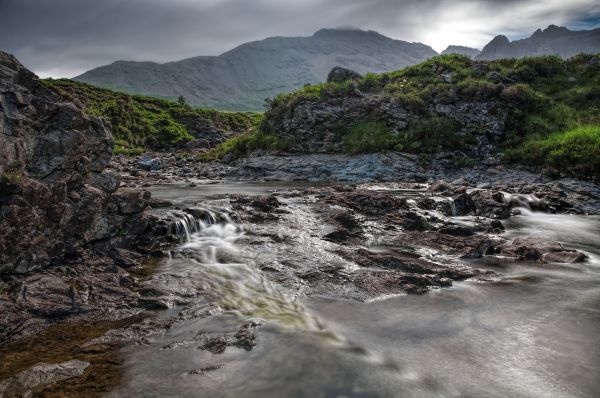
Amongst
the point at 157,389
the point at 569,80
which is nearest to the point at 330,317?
the point at 157,389

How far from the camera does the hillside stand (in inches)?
1237

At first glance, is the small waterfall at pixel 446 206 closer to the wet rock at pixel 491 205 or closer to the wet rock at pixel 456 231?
the wet rock at pixel 491 205

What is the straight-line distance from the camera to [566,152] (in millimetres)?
26094

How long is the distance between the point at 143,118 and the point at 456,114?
186 feet

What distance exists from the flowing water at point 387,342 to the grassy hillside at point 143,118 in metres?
51.2

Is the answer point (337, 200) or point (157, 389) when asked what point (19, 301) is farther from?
point (337, 200)

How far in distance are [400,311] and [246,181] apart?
25.1m

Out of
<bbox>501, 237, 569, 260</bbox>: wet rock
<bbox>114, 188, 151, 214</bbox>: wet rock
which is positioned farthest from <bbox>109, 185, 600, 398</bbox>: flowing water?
<bbox>114, 188, 151, 214</bbox>: wet rock

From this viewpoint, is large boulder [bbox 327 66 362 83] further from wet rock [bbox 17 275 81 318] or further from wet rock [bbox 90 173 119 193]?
wet rock [bbox 17 275 81 318]

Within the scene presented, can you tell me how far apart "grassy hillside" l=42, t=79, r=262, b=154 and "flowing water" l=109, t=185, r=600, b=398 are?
5117cm

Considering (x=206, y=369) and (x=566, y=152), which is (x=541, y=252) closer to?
(x=206, y=369)

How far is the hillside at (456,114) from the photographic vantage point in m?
31.4

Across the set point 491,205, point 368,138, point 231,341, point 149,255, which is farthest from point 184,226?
point 368,138

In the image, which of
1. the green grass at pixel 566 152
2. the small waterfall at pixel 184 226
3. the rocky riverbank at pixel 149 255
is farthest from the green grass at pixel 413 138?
the small waterfall at pixel 184 226
